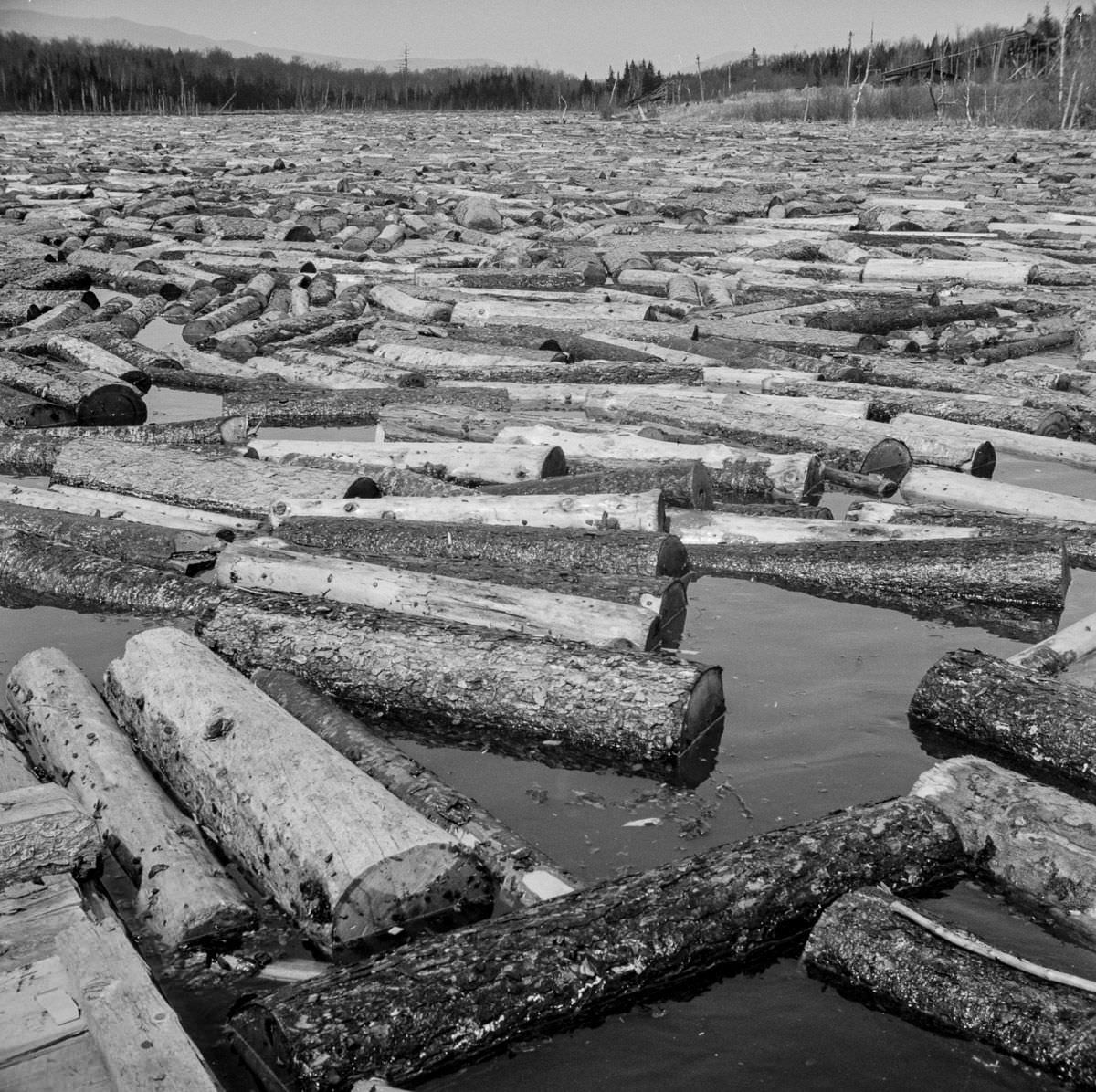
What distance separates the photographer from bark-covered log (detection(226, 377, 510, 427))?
10.1m

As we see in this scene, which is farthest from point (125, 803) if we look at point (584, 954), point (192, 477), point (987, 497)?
point (987, 497)

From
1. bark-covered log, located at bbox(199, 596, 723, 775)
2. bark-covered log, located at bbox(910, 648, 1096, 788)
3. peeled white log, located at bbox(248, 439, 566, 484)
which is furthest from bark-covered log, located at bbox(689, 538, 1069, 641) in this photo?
bark-covered log, located at bbox(199, 596, 723, 775)

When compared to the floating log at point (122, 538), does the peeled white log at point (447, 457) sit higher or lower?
higher

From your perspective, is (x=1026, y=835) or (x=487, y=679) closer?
(x=1026, y=835)

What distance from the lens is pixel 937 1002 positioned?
3.42 m

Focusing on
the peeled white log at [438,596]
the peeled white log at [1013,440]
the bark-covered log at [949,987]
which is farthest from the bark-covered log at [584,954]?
the peeled white log at [1013,440]

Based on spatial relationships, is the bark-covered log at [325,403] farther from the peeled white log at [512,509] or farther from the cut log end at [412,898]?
the cut log end at [412,898]

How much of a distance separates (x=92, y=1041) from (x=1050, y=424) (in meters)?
8.32

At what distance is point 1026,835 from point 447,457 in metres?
4.93

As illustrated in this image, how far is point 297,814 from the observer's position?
3.97 m

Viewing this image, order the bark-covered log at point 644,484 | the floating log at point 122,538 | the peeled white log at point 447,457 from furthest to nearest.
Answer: the peeled white log at point 447,457 → the bark-covered log at point 644,484 → the floating log at point 122,538

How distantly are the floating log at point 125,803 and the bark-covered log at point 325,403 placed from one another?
16.9ft

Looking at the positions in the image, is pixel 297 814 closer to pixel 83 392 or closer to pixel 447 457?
pixel 447 457

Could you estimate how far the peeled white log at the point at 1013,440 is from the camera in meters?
8.91
